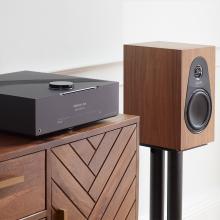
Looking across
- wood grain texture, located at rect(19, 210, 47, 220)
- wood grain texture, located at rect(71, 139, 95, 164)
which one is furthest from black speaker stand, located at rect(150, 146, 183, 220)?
wood grain texture, located at rect(19, 210, 47, 220)

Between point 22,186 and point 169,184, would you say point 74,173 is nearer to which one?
point 22,186

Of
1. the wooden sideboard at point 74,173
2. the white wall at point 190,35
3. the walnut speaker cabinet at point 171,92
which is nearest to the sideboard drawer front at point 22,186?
the wooden sideboard at point 74,173

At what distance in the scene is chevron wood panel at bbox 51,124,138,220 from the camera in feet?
4.90

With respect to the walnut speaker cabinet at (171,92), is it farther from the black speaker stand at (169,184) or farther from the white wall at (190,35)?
the white wall at (190,35)

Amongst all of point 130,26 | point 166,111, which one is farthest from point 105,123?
point 130,26

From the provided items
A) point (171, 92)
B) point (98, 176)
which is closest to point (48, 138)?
point (98, 176)

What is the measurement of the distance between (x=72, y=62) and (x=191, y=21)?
83 cm

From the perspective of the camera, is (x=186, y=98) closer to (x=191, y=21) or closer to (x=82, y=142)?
(x=82, y=142)

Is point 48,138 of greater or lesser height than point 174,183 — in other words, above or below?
above

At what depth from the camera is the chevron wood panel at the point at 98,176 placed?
149cm

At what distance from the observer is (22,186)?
138cm

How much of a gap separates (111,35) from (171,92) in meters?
0.43

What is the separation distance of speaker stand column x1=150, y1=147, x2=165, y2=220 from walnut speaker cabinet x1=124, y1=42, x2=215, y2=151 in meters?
0.06

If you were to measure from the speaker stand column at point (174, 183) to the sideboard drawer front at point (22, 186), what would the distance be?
2.24ft
